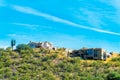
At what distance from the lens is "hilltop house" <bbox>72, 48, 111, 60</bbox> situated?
138 metres

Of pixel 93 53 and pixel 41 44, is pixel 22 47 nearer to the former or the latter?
pixel 41 44

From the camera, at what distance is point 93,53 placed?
140 m

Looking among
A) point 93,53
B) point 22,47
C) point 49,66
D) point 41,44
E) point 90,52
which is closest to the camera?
point 49,66

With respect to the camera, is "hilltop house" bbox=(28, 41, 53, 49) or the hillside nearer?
the hillside

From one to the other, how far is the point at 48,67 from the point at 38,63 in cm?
403

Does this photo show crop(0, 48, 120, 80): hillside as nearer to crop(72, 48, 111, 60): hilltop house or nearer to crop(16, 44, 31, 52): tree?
crop(16, 44, 31, 52): tree

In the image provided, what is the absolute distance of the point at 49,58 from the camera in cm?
13025

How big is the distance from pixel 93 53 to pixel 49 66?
66.6ft

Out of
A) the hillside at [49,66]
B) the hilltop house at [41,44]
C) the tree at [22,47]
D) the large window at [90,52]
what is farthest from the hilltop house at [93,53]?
the tree at [22,47]

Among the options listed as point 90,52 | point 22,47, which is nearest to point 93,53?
point 90,52

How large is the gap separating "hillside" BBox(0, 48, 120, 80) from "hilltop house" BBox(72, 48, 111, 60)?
9.06 ft

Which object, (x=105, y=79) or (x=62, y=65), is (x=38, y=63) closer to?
(x=62, y=65)

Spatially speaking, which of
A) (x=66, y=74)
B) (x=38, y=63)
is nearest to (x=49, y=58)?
(x=38, y=63)

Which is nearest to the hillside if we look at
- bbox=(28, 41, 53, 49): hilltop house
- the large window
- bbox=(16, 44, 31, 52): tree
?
bbox=(16, 44, 31, 52): tree
